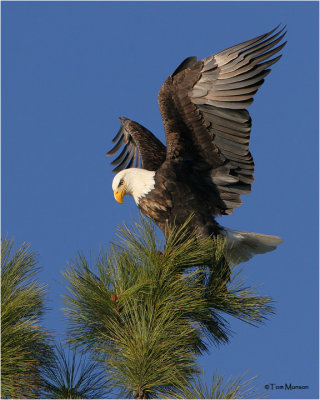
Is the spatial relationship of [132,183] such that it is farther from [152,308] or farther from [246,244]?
[152,308]

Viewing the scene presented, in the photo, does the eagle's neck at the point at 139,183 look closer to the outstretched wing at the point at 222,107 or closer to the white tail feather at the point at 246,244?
the outstretched wing at the point at 222,107

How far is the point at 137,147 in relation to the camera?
6.45 metres

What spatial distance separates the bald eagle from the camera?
4641 millimetres

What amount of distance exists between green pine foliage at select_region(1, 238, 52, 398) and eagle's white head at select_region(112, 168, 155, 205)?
1.70 m

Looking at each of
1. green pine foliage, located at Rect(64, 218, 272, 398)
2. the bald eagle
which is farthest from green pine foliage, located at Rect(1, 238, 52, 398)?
the bald eagle

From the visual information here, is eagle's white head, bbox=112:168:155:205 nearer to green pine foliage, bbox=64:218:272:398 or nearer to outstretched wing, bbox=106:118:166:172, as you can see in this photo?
outstretched wing, bbox=106:118:166:172

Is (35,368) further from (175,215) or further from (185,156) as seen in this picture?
(185,156)

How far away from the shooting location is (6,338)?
2.97 m

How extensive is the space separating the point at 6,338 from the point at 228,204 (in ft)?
7.98

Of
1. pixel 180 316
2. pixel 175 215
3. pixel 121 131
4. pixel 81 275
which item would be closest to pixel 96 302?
pixel 81 275

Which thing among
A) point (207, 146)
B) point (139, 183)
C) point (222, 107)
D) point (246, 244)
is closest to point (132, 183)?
point (139, 183)

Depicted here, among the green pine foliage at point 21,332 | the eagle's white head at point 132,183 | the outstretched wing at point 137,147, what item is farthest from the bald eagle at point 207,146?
the green pine foliage at point 21,332

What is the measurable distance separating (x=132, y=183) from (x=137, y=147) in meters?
1.59

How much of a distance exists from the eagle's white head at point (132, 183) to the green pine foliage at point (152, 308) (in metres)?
1.30
